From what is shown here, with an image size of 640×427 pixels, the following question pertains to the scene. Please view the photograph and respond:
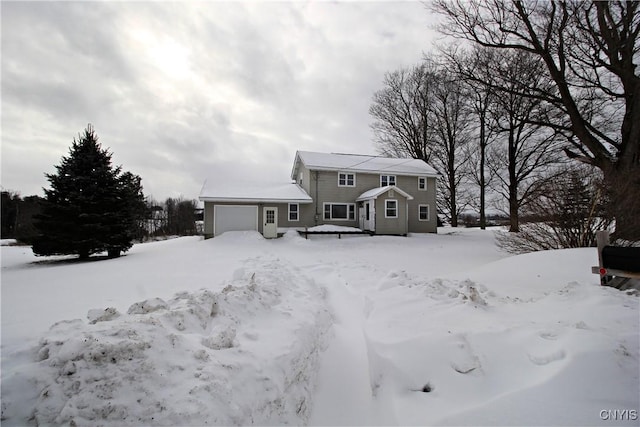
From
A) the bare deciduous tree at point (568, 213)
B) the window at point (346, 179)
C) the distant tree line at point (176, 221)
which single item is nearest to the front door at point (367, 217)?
the window at point (346, 179)

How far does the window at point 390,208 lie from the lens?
18.9 meters

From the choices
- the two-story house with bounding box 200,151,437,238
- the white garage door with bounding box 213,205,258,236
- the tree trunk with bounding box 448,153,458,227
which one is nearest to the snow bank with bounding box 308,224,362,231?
the two-story house with bounding box 200,151,437,238

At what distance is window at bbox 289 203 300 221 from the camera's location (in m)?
19.3

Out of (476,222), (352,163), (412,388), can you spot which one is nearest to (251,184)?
(352,163)

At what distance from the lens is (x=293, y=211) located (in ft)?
63.6

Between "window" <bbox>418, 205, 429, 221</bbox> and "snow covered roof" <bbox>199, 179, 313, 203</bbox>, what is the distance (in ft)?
31.3

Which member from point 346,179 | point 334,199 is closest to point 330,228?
point 334,199

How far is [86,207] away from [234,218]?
760cm

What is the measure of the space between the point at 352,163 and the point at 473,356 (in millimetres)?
19413

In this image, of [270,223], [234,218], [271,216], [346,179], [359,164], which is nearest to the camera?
[234,218]

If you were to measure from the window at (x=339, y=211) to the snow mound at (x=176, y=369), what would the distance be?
16.7m

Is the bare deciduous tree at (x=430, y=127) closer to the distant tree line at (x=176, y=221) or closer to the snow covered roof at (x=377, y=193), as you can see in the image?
the snow covered roof at (x=377, y=193)

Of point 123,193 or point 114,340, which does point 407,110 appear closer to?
point 123,193

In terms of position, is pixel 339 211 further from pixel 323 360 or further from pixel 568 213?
pixel 323 360
